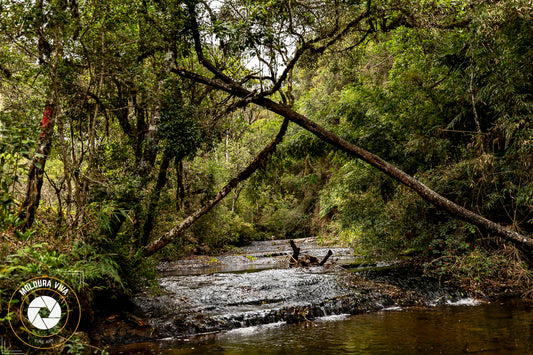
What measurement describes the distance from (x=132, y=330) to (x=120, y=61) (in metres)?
5.37

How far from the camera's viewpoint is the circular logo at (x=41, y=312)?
4176 millimetres

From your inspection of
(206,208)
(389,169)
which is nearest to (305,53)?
(389,169)

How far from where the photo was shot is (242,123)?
10.4m

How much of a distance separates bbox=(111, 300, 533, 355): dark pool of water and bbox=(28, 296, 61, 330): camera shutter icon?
1334 mm

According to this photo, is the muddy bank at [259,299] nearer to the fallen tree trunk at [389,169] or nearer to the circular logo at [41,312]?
the circular logo at [41,312]

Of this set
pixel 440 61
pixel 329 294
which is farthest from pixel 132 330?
pixel 440 61

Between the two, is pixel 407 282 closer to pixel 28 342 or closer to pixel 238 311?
pixel 238 311

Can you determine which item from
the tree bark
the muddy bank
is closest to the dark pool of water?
the muddy bank

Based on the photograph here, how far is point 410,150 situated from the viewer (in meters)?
10.8

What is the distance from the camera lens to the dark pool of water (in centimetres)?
497

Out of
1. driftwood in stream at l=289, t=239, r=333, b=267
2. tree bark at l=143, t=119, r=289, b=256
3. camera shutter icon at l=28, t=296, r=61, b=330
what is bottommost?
driftwood in stream at l=289, t=239, r=333, b=267

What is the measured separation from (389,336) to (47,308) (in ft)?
17.0

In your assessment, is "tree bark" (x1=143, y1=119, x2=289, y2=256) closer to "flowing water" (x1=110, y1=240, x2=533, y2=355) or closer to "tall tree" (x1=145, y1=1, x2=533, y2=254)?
"tall tree" (x1=145, y1=1, x2=533, y2=254)

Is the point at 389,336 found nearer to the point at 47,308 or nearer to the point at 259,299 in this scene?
the point at 259,299
